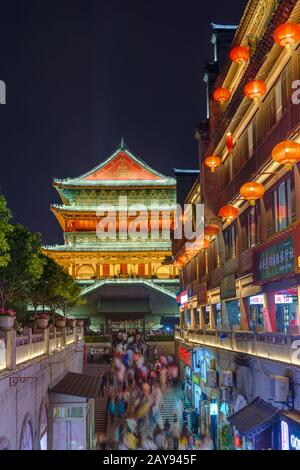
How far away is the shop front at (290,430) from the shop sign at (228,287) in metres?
10.8

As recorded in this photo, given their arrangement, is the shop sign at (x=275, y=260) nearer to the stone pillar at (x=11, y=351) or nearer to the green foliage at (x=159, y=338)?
the stone pillar at (x=11, y=351)

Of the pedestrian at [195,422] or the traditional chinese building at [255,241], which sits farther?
the pedestrian at [195,422]

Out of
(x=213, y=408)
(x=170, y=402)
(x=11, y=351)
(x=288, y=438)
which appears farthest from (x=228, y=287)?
(x=288, y=438)

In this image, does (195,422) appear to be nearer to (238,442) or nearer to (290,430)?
(238,442)

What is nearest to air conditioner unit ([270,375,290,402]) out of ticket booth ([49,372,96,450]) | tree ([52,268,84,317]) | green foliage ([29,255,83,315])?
ticket booth ([49,372,96,450])

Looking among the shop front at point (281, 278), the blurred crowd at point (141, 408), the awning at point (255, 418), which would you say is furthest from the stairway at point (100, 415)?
the awning at point (255, 418)

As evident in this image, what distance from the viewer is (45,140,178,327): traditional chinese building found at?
214 feet

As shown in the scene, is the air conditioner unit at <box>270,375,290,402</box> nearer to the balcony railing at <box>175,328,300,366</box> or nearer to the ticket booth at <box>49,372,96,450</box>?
the balcony railing at <box>175,328,300,366</box>

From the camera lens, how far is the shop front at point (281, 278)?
1333 centimetres

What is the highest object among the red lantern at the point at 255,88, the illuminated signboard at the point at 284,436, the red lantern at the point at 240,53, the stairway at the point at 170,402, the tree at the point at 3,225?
the red lantern at the point at 240,53

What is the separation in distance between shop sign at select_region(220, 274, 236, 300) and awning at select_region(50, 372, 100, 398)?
20.4 ft

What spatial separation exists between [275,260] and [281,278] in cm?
54

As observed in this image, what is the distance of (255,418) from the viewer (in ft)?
40.7
